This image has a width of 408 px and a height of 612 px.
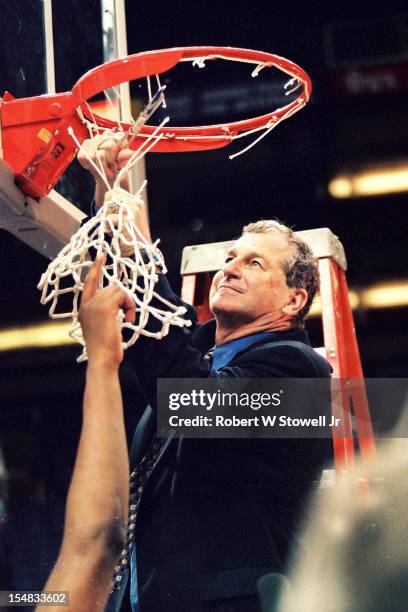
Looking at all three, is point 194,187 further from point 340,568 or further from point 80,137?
point 340,568

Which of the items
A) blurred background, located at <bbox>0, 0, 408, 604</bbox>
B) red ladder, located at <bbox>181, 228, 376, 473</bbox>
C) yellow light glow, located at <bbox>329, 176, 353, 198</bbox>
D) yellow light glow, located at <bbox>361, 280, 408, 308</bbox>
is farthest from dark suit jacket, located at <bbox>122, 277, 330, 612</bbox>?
yellow light glow, located at <bbox>329, 176, 353, 198</bbox>

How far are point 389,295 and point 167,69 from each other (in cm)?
81

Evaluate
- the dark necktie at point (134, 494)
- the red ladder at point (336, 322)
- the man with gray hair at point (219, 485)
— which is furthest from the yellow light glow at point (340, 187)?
the dark necktie at point (134, 494)

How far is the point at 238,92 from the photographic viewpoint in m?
1.88

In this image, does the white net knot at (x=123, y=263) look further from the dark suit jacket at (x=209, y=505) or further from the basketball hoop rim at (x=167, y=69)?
the basketball hoop rim at (x=167, y=69)

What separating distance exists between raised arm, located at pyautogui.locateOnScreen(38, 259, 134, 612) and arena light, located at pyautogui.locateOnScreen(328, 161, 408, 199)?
95cm

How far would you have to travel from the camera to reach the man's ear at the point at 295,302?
4.33 ft

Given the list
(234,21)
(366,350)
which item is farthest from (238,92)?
(366,350)

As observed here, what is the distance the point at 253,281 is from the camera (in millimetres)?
1314

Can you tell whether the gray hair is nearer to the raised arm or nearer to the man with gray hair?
the man with gray hair

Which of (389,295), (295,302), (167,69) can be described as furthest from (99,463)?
(389,295)

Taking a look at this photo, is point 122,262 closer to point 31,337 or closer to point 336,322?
point 336,322

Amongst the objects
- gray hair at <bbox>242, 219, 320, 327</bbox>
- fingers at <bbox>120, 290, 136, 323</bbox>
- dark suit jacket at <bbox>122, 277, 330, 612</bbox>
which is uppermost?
gray hair at <bbox>242, 219, 320, 327</bbox>

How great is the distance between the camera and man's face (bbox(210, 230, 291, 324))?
4.23ft
